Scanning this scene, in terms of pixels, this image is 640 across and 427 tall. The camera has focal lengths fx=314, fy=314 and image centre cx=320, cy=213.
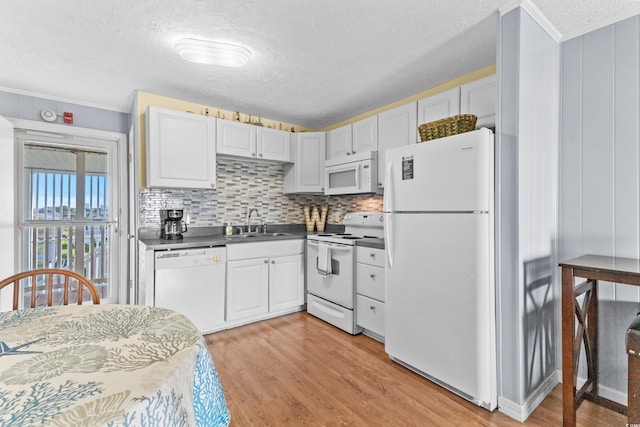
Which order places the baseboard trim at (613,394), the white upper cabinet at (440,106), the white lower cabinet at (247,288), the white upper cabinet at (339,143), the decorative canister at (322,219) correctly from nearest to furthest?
the baseboard trim at (613,394)
the white upper cabinet at (440,106)
the white lower cabinet at (247,288)
the white upper cabinet at (339,143)
the decorative canister at (322,219)

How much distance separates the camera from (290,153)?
A: 12.3 ft

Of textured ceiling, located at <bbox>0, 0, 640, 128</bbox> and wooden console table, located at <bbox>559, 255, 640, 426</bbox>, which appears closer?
wooden console table, located at <bbox>559, 255, 640, 426</bbox>

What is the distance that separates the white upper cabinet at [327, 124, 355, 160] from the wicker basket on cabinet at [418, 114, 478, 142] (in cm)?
130

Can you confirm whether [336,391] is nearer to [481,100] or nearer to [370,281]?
[370,281]

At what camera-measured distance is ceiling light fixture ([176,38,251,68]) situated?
2072 mm

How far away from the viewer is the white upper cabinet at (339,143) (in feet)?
11.5

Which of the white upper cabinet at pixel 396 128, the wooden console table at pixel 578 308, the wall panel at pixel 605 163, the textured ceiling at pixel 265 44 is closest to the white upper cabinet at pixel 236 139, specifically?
the textured ceiling at pixel 265 44

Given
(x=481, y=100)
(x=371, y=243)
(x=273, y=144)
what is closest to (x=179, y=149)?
(x=273, y=144)

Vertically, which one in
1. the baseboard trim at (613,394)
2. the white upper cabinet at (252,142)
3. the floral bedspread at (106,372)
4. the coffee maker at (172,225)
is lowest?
the baseboard trim at (613,394)

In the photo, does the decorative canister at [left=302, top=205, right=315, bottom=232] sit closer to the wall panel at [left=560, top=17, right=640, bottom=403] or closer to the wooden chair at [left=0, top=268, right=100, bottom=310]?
the wall panel at [left=560, top=17, right=640, bottom=403]

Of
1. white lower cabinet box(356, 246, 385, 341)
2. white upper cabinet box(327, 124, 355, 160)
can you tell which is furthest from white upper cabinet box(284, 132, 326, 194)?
white lower cabinet box(356, 246, 385, 341)

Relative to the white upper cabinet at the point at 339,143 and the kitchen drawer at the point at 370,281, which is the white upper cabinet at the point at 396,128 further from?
the kitchen drawer at the point at 370,281

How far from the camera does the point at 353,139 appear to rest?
11.3 ft

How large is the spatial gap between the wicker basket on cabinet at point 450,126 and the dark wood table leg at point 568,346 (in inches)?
40.1
